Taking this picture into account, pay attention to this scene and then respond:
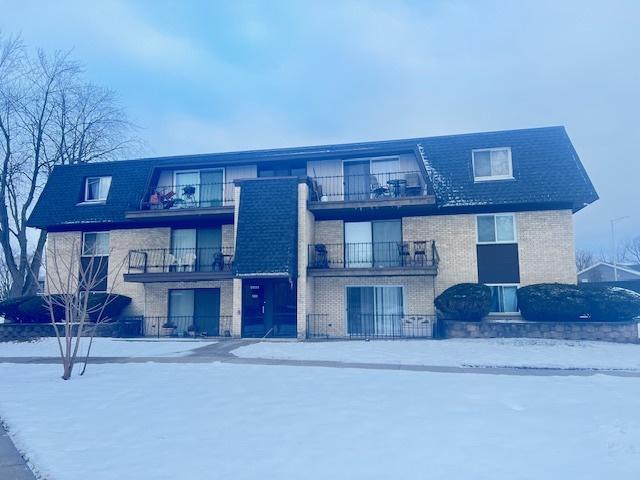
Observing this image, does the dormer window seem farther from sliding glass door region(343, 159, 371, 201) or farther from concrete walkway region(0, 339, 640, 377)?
concrete walkway region(0, 339, 640, 377)

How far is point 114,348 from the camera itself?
14.7 meters

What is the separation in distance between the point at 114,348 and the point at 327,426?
439 inches

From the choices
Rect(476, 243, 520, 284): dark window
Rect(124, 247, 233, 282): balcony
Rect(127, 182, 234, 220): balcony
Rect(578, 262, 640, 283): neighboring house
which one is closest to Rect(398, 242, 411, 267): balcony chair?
Rect(476, 243, 520, 284): dark window

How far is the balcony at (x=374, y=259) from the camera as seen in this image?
1734cm

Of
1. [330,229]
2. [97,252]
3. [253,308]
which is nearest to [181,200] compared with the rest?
[97,252]

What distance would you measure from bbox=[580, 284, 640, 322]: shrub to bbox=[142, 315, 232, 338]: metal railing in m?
13.6

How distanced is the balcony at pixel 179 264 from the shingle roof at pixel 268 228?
138cm

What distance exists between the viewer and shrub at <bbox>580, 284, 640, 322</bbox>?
1491 cm

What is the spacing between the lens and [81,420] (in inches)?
253

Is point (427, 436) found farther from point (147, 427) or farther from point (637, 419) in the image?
point (147, 427)

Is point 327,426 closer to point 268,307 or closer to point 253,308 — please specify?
point 268,307

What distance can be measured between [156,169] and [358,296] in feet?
35.9

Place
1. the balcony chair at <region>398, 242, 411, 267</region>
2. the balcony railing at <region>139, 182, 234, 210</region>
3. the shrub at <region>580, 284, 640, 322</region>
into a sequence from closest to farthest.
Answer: the shrub at <region>580, 284, 640, 322</region>
the balcony chair at <region>398, 242, 411, 267</region>
the balcony railing at <region>139, 182, 234, 210</region>

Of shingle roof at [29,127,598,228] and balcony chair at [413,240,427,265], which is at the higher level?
shingle roof at [29,127,598,228]
